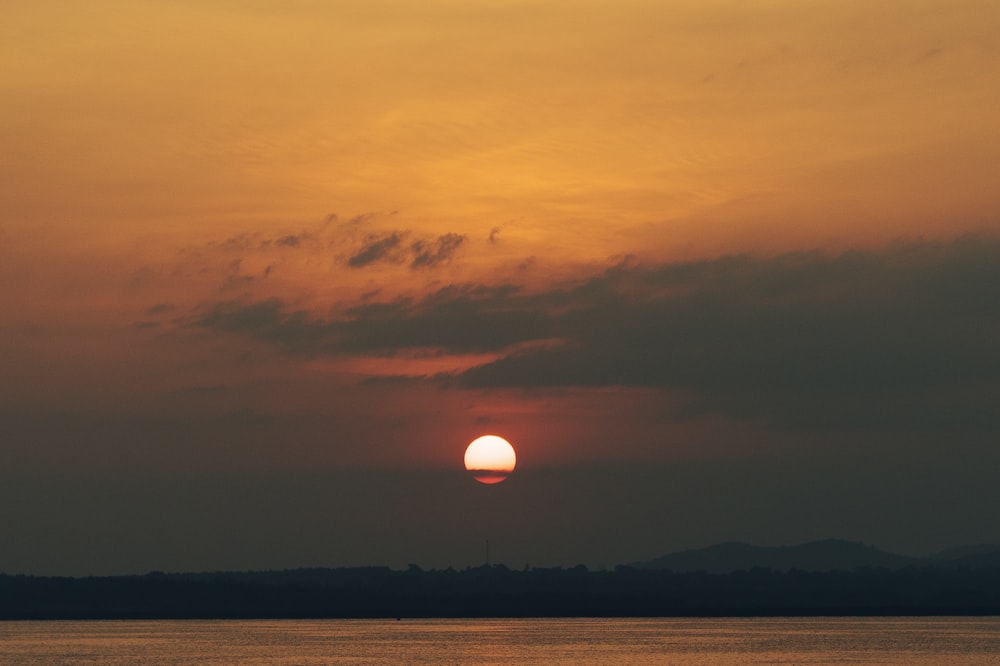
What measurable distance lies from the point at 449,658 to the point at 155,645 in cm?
6050

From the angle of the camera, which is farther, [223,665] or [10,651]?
[10,651]

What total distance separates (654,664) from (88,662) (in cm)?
6273

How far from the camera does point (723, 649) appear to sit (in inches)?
7013

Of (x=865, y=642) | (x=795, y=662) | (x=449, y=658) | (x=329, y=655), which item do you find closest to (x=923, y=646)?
(x=865, y=642)

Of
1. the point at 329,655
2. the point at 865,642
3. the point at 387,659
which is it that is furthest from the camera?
the point at 865,642

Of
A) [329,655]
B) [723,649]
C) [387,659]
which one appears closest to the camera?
[387,659]

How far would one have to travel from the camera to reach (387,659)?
153250 mm

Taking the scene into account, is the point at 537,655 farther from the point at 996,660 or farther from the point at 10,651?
the point at 10,651

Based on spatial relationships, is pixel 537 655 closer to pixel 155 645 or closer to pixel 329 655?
pixel 329 655

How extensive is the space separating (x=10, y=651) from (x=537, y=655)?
7153cm

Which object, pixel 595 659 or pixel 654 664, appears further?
pixel 595 659

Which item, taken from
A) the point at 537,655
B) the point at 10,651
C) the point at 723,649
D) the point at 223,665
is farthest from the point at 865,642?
the point at 10,651

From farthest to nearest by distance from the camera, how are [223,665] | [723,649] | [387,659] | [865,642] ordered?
[865,642] < [723,649] < [387,659] < [223,665]

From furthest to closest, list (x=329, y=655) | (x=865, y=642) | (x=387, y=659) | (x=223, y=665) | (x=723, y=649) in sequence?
(x=865, y=642) → (x=723, y=649) → (x=329, y=655) → (x=387, y=659) → (x=223, y=665)
